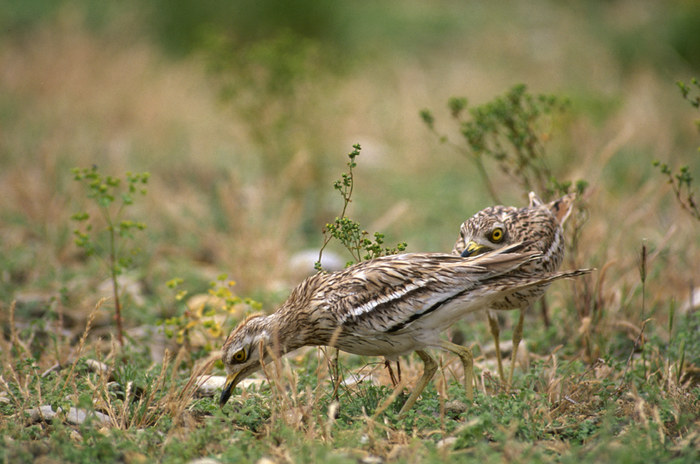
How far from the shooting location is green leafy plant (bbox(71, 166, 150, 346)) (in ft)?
15.8

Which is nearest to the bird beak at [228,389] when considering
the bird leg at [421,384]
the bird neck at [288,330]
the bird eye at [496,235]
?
the bird neck at [288,330]

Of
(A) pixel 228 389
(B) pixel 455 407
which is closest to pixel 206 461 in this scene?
(A) pixel 228 389

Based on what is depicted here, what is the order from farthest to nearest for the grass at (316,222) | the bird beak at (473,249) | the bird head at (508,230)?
the bird head at (508,230), the bird beak at (473,249), the grass at (316,222)

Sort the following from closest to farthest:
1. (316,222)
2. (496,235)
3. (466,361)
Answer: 1. (466,361)
2. (496,235)
3. (316,222)

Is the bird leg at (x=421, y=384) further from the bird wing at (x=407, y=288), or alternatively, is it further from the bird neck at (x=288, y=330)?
the bird neck at (x=288, y=330)

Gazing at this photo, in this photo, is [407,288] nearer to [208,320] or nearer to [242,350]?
[242,350]

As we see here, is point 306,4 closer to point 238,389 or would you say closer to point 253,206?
point 253,206

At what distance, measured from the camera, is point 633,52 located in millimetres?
12914

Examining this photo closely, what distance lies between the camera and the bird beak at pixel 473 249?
4145 mm

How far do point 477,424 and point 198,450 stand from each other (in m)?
1.29

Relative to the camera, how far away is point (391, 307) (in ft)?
12.2

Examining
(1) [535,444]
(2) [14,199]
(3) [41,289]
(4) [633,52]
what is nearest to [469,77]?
(4) [633,52]

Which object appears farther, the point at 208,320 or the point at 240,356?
the point at 208,320

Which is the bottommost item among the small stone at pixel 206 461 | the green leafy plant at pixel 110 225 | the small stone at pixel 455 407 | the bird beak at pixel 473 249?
the small stone at pixel 206 461
